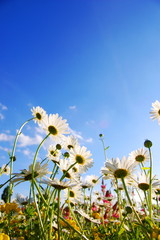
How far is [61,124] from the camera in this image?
7.33 ft

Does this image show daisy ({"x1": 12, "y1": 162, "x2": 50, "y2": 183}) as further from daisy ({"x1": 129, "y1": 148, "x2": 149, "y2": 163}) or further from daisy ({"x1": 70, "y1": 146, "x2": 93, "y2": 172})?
daisy ({"x1": 129, "y1": 148, "x2": 149, "y2": 163})

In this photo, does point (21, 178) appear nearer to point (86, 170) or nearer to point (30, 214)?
point (86, 170)

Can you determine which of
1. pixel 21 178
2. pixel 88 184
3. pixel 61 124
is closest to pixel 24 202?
pixel 88 184

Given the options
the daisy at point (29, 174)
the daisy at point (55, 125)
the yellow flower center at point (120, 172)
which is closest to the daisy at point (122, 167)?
the yellow flower center at point (120, 172)

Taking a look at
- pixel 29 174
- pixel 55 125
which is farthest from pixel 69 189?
pixel 55 125

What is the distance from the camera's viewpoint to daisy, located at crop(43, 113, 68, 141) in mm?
2211

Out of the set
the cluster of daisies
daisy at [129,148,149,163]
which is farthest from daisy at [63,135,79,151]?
daisy at [129,148,149,163]

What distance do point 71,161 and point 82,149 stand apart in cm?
14

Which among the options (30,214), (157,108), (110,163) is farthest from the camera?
(157,108)

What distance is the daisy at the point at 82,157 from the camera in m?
1.89

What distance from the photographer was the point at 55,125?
7.34ft

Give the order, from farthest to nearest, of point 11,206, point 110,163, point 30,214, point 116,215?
point 116,215, point 30,214, point 11,206, point 110,163

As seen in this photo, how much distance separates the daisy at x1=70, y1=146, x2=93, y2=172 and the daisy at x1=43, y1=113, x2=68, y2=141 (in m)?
0.39

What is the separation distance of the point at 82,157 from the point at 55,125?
0.49 metres
